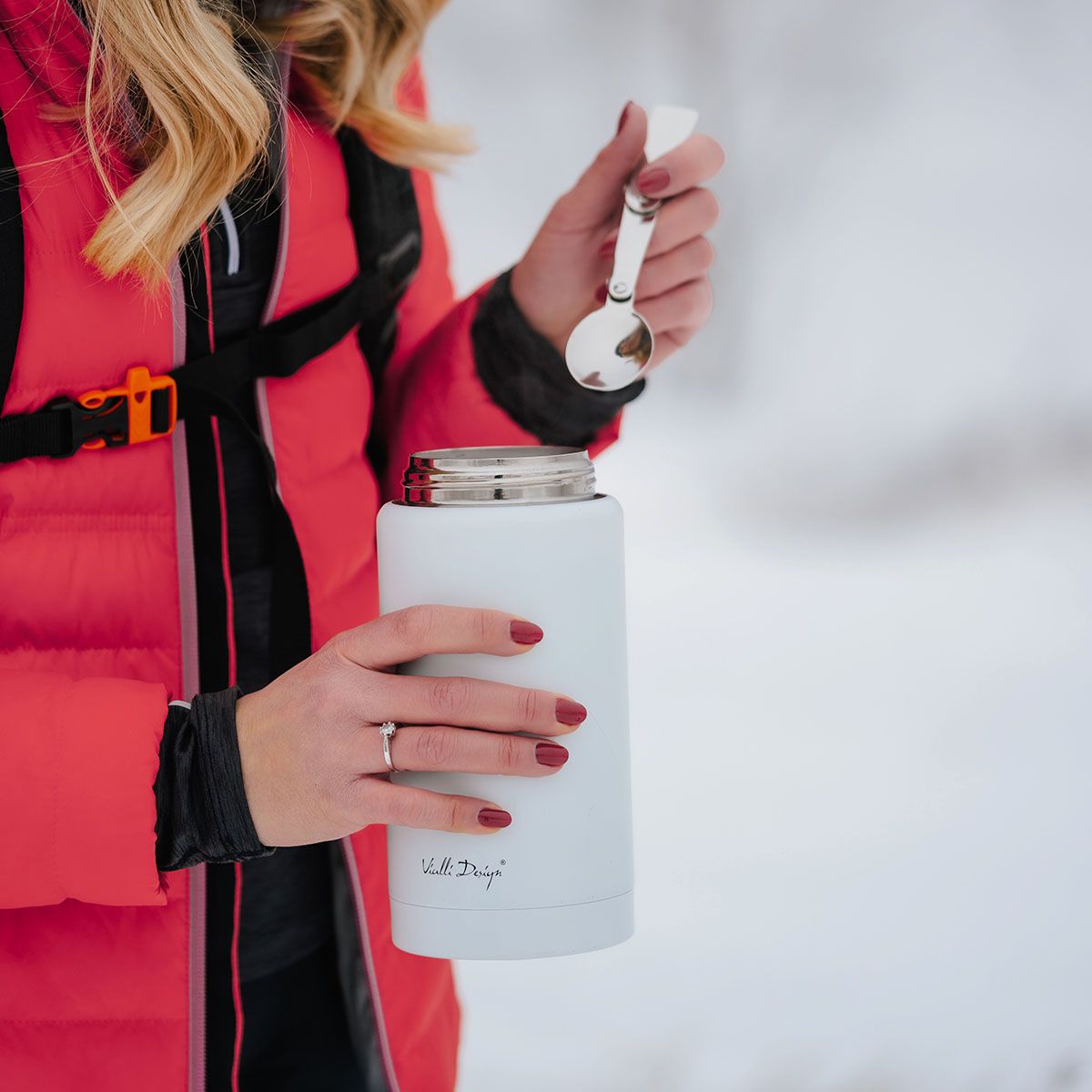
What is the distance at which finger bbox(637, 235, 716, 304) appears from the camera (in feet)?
1.99

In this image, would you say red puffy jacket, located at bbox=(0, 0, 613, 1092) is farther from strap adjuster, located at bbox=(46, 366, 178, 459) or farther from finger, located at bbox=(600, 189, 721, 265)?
finger, located at bbox=(600, 189, 721, 265)

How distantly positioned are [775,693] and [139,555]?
831 mm

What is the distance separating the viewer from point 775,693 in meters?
1.23

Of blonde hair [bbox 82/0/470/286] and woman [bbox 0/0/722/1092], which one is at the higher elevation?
blonde hair [bbox 82/0/470/286]

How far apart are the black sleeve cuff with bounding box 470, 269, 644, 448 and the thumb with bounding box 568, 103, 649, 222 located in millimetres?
72

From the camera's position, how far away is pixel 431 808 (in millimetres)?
425

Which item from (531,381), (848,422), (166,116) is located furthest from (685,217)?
(848,422)

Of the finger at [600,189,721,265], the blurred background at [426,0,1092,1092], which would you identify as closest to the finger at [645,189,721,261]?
the finger at [600,189,721,265]

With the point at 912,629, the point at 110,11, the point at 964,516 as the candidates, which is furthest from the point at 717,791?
the point at 110,11

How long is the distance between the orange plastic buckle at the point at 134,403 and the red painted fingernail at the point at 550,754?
0.77 ft

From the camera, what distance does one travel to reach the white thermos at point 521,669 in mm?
426

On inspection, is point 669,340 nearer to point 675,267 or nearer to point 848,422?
point 675,267

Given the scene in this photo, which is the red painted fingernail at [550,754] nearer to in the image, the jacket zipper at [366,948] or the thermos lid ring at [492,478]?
the thermos lid ring at [492,478]

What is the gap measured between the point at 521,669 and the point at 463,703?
28 mm
